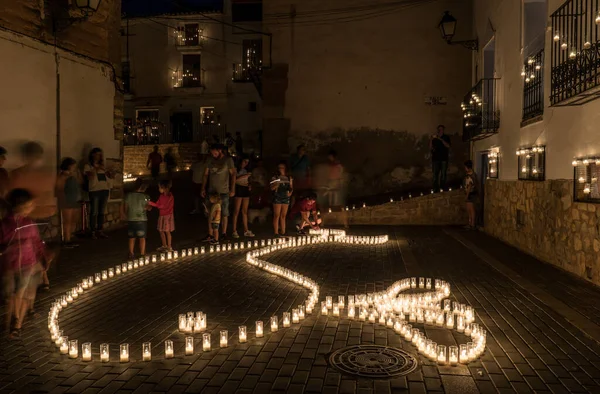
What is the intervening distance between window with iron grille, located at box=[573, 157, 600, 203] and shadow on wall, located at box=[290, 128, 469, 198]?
9.94 meters

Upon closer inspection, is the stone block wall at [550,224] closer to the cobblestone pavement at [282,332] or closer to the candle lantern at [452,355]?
the cobblestone pavement at [282,332]

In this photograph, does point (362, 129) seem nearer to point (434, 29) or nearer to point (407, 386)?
point (434, 29)

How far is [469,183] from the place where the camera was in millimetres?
13930

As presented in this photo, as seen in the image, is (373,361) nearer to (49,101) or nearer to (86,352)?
(86,352)

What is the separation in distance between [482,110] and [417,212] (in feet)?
10.9

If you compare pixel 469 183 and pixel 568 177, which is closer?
pixel 568 177

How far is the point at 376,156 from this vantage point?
60.0ft

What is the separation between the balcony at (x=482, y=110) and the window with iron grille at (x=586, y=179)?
5222 mm

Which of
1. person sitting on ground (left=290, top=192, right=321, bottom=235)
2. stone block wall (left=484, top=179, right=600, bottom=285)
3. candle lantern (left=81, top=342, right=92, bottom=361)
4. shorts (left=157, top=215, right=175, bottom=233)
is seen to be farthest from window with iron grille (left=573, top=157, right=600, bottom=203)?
shorts (left=157, top=215, right=175, bottom=233)

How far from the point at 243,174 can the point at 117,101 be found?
472 cm

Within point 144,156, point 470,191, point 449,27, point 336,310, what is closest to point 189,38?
point 144,156

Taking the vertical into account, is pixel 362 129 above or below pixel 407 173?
above

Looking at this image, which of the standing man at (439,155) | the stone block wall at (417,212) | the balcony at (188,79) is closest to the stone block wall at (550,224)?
the stone block wall at (417,212)

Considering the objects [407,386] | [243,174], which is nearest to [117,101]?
[243,174]
